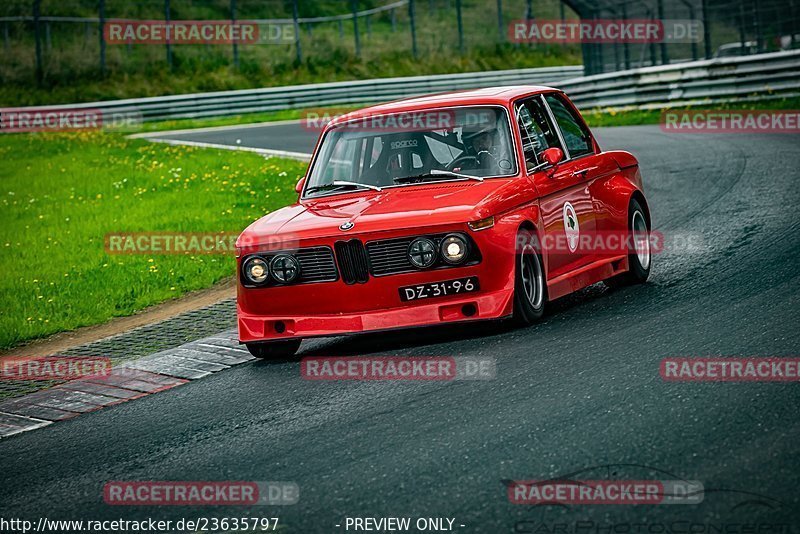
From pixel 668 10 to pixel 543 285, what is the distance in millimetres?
20806

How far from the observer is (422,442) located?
5617mm

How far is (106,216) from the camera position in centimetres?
1627

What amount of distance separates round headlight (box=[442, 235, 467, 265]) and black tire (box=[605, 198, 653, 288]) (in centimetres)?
214

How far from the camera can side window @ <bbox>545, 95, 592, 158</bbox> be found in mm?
9453

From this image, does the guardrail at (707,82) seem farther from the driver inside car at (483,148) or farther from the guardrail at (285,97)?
the driver inside car at (483,148)

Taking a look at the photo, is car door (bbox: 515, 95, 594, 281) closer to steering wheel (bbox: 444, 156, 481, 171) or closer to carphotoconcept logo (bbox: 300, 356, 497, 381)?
steering wheel (bbox: 444, 156, 481, 171)

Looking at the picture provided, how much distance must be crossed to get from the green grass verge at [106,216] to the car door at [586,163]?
4.13m

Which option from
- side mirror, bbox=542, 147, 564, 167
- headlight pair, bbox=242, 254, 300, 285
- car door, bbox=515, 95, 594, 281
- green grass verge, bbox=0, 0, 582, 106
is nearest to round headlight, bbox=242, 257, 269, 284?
headlight pair, bbox=242, 254, 300, 285

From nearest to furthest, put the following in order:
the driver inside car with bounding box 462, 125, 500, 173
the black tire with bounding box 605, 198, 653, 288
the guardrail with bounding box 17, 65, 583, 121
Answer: the driver inside car with bounding box 462, 125, 500, 173 < the black tire with bounding box 605, 198, 653, 288 < the guardrail with bounding box 17, 65, 583, 121

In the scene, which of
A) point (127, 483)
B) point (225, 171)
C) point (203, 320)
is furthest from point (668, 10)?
point (127, 483)

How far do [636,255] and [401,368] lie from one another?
281 cm

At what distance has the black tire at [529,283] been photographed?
777cm

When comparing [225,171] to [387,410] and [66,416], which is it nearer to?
[66,416]

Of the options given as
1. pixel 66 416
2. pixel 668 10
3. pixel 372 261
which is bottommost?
pixel 66 416
